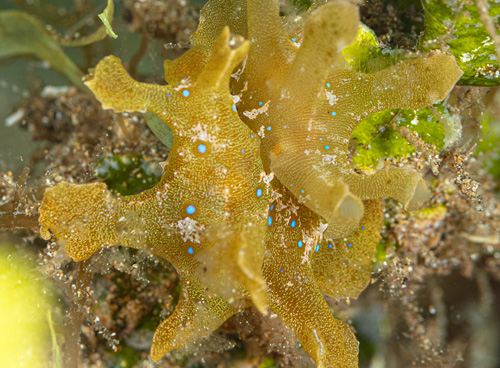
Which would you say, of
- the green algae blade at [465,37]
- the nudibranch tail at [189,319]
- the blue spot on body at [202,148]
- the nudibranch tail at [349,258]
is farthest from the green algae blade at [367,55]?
the nudibranch tail at [189,319]

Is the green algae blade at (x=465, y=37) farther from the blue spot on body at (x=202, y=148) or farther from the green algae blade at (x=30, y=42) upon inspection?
the green algae blade at (x=30, y=42)

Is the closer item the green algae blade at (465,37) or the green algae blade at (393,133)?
the green algae blade at (465,37)

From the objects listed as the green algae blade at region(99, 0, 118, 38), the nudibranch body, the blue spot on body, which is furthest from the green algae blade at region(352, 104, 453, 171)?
the green algae blade at region(99, 0, 118, 38)

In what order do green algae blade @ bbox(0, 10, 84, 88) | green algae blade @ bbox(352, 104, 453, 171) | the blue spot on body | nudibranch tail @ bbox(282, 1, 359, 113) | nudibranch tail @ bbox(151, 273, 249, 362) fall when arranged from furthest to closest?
green algae blade @ bbox(0, 10, 84, 88) → green algae blade @ bbox(352, 104, 453, 171) → nudibranch tail @ bbox(151, 273, 249, 362) → the blue spot on body → nudibranch tail @ bbox(282, 1, 359, 113)

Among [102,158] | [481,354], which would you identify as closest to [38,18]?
[102,158]

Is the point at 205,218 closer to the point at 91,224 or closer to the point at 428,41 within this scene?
the point at 91,224

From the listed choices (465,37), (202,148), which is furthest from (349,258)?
(465,37)

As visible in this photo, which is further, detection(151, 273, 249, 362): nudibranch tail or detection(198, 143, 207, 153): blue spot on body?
detection(151, 273, 249, 362): nudibranch tail

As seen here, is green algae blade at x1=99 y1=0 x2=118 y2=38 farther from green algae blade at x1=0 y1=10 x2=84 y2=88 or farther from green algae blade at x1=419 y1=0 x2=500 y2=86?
green algae blade at x1=419 y1=0 x2=500 y2=86

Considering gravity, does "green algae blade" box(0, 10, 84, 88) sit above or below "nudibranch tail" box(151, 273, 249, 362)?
above
